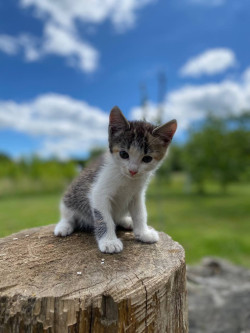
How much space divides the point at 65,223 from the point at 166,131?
4.63 feet

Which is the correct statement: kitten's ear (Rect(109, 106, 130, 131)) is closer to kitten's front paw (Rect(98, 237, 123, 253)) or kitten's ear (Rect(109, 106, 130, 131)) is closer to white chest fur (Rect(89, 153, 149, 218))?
white chest fur (Rect(89, 153, 149, 218))

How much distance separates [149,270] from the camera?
2084 mm

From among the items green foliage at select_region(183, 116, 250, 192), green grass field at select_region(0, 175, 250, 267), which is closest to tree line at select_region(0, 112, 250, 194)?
green foliage at select_region(183, 116, 250, 192)

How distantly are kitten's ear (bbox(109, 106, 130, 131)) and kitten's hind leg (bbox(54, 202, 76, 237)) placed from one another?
1101 mm

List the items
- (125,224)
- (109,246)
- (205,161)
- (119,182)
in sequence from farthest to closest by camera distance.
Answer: (205,161) < (125,224) < (119,182) < (109,246)

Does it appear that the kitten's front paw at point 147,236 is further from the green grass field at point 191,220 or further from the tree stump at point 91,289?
the green grass field at point 191,220

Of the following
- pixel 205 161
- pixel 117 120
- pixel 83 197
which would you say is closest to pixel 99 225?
pixel 83 197

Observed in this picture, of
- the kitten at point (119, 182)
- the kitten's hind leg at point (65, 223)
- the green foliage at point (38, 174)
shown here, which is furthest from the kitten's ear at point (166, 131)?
the green foliage at point (38, 174)

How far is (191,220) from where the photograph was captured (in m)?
14.3

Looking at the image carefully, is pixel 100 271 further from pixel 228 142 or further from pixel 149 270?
pixel 228 142

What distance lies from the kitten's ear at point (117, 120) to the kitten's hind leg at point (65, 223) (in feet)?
3.61

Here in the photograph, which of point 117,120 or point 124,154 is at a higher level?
point 117,120

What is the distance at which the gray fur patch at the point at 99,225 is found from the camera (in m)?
2.54

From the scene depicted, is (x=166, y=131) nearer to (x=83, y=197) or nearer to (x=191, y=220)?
(x=83, y=197)
